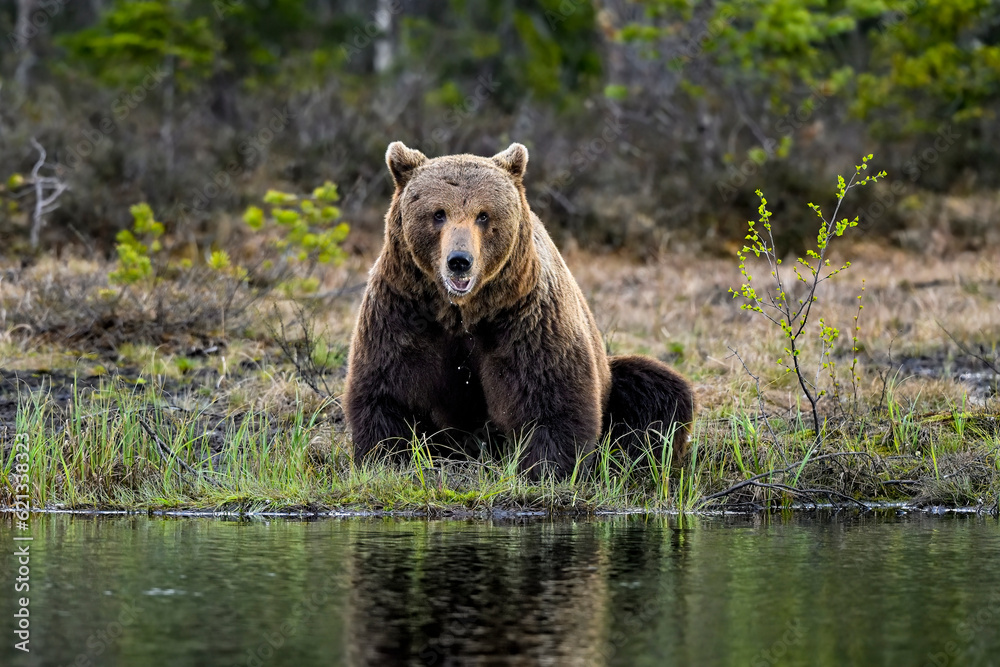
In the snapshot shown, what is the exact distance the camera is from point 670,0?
17.8 m

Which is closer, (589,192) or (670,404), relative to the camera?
(670,404)

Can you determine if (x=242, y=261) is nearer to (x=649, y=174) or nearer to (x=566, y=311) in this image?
(x=649, y=174)

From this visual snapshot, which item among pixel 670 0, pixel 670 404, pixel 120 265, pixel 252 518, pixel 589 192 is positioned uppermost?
pixel 670 0

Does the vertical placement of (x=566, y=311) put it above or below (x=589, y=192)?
below

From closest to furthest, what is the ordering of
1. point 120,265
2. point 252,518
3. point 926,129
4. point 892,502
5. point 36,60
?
1. point 252,518
2. point 892,502
3. point 120,265
4. point 926,129
5. point 36,60

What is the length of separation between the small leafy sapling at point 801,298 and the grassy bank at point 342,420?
20 centimetres

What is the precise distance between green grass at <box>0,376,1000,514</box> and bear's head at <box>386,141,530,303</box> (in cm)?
99

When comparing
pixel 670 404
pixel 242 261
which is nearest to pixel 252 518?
pixel 670 404

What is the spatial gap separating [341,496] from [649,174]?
10954 millimetres

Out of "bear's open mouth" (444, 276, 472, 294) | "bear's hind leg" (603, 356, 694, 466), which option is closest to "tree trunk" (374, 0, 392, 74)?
"bear's hind leg" (603, 356, 694, 466)

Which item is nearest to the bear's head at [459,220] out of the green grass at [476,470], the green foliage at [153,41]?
the green grass at [476,470]

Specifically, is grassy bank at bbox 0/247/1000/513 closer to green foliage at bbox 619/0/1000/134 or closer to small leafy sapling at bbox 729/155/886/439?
small leafy sapling at bbox 729/155/886/439

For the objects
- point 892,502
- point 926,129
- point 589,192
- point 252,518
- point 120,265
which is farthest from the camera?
point 926,129

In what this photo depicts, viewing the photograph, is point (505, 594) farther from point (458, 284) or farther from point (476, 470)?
point (476, 470)
